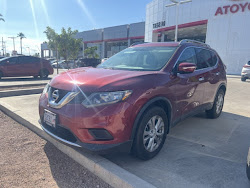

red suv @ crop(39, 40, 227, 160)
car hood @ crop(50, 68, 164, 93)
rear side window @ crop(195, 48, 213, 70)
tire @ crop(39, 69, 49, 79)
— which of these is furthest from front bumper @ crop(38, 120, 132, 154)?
tire @ crop(39, 69, 49, 79)

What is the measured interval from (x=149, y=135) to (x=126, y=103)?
685 millimetres

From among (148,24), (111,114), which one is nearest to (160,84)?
(111,114)

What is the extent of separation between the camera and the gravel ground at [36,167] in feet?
7.71

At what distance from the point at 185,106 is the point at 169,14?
87.7 feet

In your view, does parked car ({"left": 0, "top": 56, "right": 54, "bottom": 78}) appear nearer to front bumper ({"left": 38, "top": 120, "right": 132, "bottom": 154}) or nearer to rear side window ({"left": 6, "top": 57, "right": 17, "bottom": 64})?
rear side window ({"left": 6, "top": 57, "right": 17, "bottom": 64})

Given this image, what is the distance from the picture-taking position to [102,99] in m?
2.30

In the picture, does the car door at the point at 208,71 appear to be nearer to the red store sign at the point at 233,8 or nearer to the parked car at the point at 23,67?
the parked car at the point at 23,67

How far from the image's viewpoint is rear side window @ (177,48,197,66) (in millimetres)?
3413

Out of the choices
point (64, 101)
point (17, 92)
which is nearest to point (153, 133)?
point (64, 101)

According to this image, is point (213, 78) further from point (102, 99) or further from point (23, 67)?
point (23, 67)

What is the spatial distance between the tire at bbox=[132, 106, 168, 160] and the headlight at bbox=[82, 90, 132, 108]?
1.55 feet

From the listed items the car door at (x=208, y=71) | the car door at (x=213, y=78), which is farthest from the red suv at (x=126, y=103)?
the car door at (x=213, y=78)

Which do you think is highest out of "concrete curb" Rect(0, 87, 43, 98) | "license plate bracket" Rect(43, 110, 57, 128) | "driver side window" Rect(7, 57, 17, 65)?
"driver side window" Rect(7, 57, 17, 65)

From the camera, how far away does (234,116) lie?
514cm
